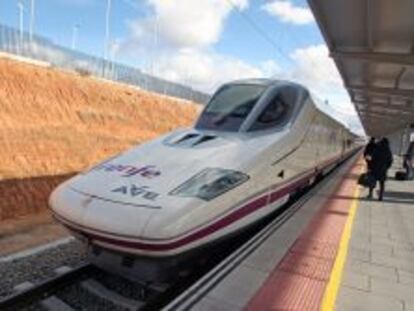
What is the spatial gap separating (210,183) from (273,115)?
257 centimetres

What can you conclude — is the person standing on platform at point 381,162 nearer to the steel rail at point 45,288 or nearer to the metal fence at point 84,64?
the steel rail at point 45,288

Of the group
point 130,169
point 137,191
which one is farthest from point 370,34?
point 137,191

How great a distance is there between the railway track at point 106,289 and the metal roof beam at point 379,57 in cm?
1119

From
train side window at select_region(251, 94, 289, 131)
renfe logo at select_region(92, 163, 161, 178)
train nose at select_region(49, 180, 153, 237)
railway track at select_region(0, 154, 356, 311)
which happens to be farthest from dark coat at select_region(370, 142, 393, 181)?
train nose at select_region(49, 180, 153, 237)

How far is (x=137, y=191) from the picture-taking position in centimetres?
592

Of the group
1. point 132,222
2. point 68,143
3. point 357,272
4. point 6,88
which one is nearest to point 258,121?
point 357,272

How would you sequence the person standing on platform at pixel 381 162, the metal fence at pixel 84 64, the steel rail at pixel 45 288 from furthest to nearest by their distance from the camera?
the metal fence at pixel 84 64 < the person standing on platform at pixel 381 162 < the steel rail at pixel 45 288

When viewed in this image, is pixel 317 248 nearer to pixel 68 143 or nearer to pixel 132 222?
pixel 132 222

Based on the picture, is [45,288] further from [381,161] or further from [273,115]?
[381,161]

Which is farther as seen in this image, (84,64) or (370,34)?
(84,64)

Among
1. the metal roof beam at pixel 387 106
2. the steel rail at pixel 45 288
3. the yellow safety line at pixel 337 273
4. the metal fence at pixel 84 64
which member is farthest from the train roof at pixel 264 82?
the metal fence at pixel 84 64

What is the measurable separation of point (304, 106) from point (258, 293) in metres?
4.68

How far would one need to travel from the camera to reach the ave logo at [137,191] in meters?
5.79

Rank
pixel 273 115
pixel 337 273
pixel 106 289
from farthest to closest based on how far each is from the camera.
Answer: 1. pixel 273 115
2. pixel 106 289
3. pixel 337 273
